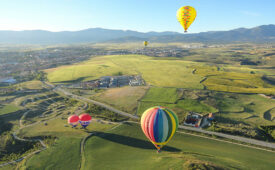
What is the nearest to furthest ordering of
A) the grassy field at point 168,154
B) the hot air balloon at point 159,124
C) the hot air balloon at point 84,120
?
the hot air balloon at point 159,124, the grassy field at point 168,154, the hot air balloon at point 84,120

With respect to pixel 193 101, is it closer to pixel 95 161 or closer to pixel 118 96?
pixel 118 96

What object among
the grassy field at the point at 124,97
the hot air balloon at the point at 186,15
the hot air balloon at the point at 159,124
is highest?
the hot air balloon at the point at 186,15

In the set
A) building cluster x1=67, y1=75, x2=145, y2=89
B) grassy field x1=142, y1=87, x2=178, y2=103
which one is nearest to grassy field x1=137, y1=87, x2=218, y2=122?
grassy field x1=142, y1=87, x2=178, y2=103

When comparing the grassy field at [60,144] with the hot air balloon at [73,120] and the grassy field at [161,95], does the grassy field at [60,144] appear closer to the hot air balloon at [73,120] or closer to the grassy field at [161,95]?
the hot air balloon at [73,120]

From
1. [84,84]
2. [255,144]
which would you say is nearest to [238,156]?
[255,144]

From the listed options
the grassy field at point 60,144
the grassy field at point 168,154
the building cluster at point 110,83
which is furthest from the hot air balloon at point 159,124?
the building cluster at point 110,83

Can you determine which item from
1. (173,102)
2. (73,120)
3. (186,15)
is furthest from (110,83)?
(186,15)

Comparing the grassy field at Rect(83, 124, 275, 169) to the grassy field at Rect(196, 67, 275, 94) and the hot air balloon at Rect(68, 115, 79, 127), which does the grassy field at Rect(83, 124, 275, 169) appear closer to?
the hot air balloon at Rect(68, 115, 79, 127)
